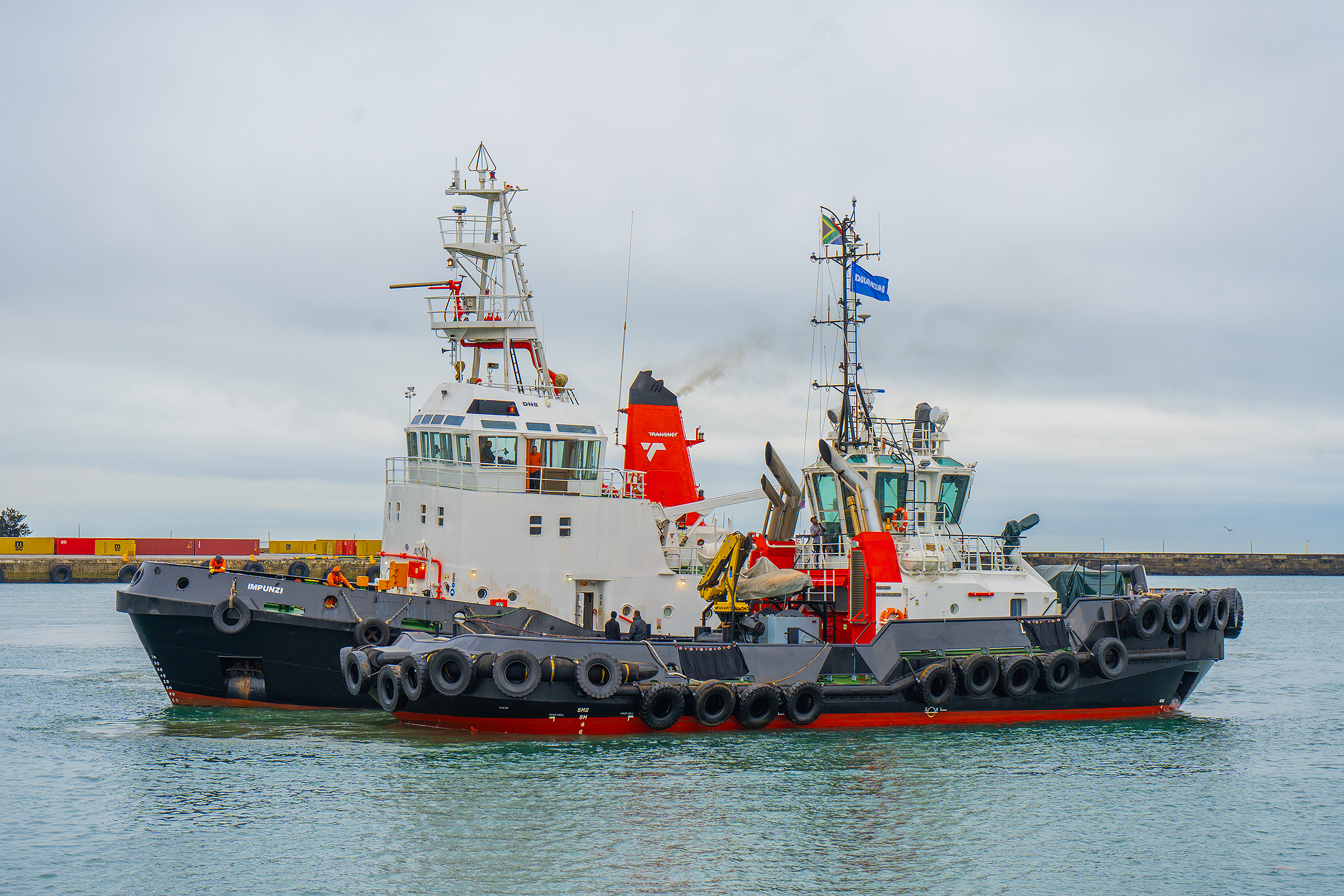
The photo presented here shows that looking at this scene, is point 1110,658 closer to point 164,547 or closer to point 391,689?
point 391,689

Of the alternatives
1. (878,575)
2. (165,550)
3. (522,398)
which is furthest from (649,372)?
(165,550)

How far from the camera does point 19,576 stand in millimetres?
61656

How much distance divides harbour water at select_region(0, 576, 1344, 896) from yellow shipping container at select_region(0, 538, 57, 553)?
167 ft

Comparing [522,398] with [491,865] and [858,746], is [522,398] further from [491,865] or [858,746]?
[491,865]

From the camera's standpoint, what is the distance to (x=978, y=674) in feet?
57.2

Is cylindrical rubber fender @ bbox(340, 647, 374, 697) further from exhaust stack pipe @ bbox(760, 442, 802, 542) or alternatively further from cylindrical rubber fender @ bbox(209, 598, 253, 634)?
exhaust stack pipe @ bbox(760, 442, 802, 542)

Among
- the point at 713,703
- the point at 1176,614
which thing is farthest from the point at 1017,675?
the point at 713,703

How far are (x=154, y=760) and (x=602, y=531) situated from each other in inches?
274

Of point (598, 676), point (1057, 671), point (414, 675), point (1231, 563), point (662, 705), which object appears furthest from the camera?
point (1231, 563)

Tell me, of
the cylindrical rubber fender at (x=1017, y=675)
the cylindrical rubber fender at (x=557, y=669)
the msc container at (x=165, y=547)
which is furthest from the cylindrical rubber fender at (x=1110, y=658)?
→ the msc container at (x=165, y=547)

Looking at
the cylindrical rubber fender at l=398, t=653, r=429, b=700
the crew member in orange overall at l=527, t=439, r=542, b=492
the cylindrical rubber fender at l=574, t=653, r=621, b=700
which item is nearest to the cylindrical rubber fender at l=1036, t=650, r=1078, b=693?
the cylindrical rubber fender at l=574, t=653, r=621, b=700

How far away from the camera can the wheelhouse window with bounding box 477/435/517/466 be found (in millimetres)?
18672

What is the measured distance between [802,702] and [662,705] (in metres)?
2.07

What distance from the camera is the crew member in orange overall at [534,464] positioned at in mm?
18812
